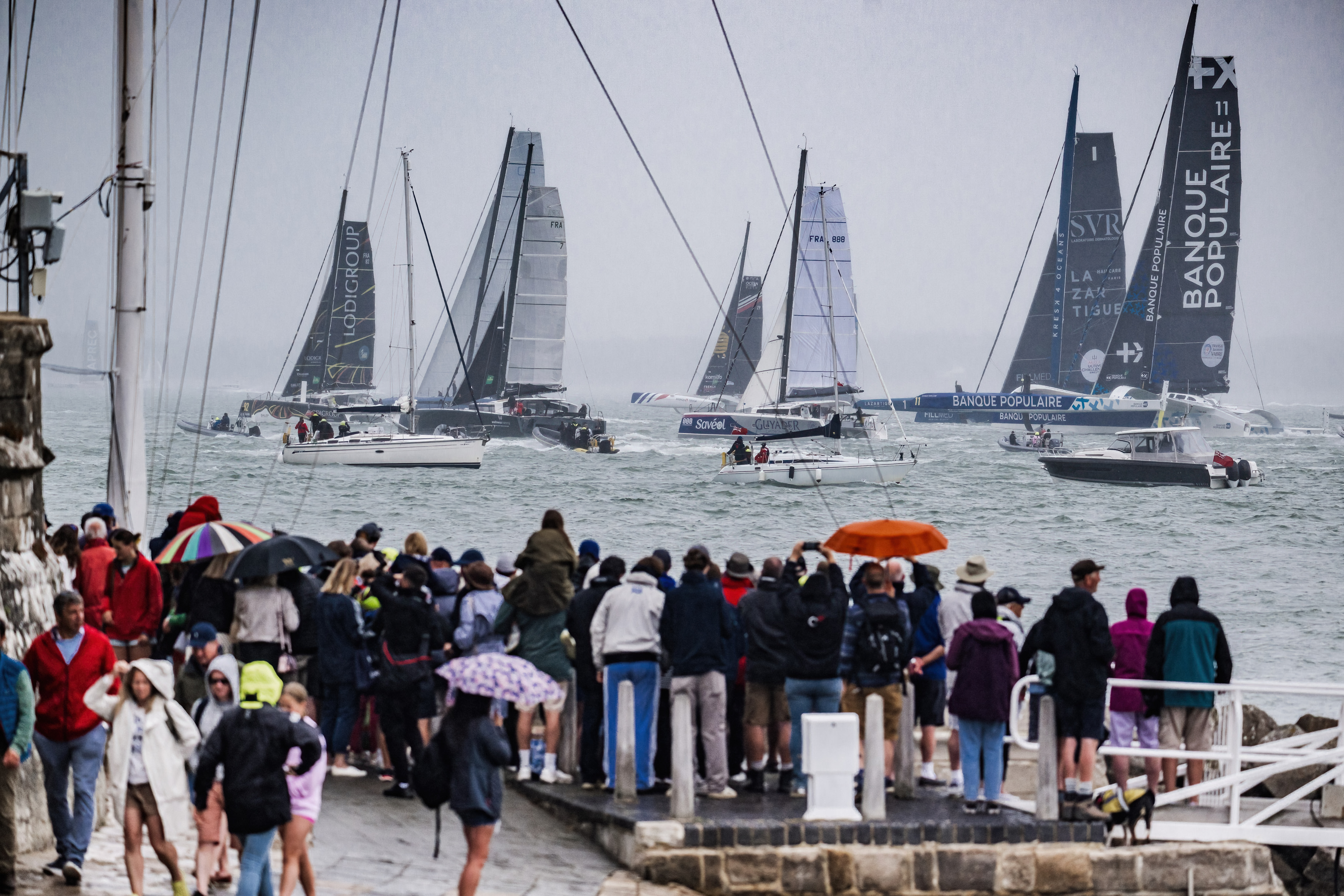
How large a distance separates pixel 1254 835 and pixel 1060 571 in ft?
95.2

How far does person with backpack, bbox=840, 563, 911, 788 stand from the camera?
8.38m

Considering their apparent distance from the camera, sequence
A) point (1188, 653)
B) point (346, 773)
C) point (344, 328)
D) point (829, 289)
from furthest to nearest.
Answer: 1. point (344, 328)
2. point (829, 289)
3. point (346, 773)
4. point (1188, 653)

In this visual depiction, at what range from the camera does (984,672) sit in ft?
26.8

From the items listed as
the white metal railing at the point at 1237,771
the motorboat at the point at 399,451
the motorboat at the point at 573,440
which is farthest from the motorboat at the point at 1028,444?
the white metal railing at the point at 1237,771

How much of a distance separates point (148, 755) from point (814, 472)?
4683 centimetres

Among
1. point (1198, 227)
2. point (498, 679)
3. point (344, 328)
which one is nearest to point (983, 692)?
point (498, 679)

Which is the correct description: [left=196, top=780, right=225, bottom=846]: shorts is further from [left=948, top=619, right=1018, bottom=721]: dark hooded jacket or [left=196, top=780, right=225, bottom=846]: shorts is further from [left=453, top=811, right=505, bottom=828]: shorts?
[left=948, top=619, right=1018, bottom=721]: dark hooded jacket

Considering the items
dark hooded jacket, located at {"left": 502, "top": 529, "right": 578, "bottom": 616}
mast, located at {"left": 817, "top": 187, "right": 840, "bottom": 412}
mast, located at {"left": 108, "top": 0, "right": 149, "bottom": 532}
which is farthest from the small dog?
mast, located at {"left": 817, "top": 187, "right": 840, "bottom": 412}

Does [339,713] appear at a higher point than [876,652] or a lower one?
lower

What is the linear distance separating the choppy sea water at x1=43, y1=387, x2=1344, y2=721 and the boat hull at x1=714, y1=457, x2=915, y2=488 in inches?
44.4

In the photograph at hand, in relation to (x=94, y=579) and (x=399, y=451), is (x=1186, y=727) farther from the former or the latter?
(x=399, y=451)

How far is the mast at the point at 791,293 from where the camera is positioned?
193 ft

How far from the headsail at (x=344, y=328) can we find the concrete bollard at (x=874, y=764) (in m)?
78.7

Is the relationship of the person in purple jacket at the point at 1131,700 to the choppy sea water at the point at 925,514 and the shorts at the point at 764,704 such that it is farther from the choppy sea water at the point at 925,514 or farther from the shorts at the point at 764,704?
the choppy sea water at the point at 925,514
